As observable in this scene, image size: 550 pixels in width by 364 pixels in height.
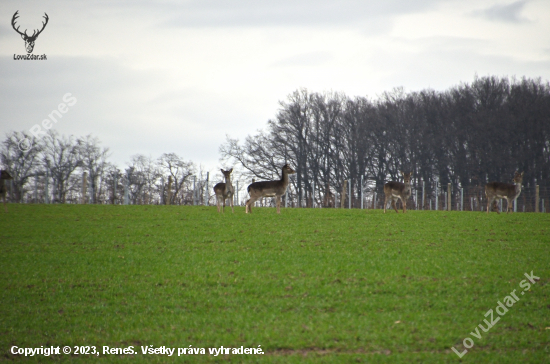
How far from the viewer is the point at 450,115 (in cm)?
6109

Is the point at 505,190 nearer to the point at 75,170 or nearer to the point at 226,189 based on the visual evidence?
the point at 226,189

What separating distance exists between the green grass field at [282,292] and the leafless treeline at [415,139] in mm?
38567

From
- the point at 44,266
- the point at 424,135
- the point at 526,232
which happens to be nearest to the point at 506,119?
the point at 424,135

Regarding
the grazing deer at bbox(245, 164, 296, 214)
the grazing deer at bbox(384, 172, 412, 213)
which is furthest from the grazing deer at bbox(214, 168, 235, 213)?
the grazing deer at bbox(384, 172, 412, 213)

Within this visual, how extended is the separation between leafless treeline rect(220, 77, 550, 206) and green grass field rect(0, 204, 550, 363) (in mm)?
38567

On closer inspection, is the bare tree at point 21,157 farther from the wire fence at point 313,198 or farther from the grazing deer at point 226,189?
the grazing deer at point 226,189

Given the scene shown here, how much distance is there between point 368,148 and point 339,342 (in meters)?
56.0

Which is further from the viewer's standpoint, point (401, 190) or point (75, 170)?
point (75, 170)

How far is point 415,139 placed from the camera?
62031mm

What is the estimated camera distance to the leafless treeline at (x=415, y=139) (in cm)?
5503

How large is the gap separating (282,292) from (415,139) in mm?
53413

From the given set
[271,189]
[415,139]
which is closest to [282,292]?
[271,189]

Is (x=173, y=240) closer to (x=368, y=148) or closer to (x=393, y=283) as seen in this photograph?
(x=393, y=283)

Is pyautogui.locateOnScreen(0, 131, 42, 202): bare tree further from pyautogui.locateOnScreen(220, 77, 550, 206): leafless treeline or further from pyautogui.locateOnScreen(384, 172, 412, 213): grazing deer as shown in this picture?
pyautogui.locateOnScreen(384, 172, 412, 213): grazing deer
